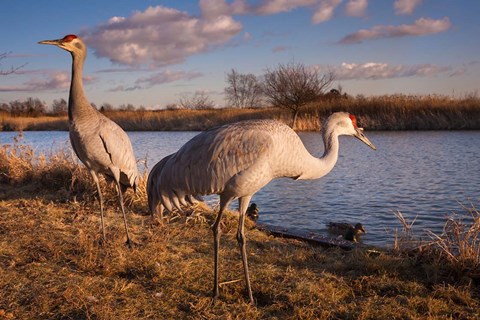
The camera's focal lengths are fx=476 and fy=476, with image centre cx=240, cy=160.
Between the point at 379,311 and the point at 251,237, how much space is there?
93.4 inches

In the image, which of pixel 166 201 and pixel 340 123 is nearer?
pixel 166 201

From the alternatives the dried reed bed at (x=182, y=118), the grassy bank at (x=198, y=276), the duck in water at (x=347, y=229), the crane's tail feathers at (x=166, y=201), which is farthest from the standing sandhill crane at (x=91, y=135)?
the dried reed bed at (x=182, y=118)

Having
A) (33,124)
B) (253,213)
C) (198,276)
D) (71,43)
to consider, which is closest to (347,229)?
(253,213)

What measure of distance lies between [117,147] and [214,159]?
2118mm

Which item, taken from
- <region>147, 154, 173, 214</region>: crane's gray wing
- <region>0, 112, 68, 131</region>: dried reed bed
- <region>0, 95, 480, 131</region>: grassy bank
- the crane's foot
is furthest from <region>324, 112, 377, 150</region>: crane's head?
<region>0, 112, 68, 131</region>: dried reed bed

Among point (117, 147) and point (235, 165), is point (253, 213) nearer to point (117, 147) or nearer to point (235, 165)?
point (117, 147)

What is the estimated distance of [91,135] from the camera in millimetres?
5312

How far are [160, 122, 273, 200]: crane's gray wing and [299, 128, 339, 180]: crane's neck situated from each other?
530mm

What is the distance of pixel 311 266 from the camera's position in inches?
177

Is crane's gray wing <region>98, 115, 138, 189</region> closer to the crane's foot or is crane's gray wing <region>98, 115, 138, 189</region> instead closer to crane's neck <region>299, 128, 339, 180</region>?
the crane's foot

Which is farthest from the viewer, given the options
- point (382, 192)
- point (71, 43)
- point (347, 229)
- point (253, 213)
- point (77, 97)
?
point (382, 192)

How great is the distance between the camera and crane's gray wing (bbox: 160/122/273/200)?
3.73m

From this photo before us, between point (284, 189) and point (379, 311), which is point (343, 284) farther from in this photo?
point (284, 189)

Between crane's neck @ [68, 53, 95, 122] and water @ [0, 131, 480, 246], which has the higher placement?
crane's neck @ [68, 53, 95, 122]
